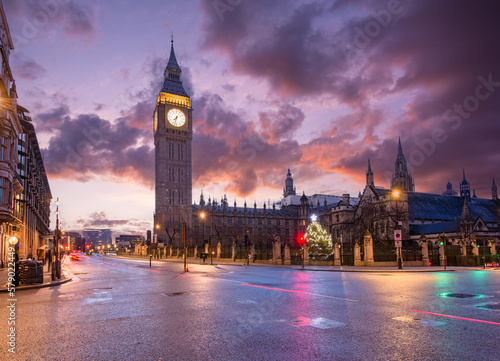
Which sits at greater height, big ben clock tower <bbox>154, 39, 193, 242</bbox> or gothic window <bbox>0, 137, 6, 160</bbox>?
big ben clock tower <bbox>154, 39, 193, 242</bbox>

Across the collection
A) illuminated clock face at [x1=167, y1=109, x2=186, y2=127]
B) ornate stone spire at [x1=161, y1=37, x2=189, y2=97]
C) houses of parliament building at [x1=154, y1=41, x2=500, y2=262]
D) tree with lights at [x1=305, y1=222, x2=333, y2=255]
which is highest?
ornate stone spire at [x1=161, y1=37, x2=189, y2=97]

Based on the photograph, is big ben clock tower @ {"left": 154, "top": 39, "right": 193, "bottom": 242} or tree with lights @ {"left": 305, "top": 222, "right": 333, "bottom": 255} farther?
big ben clock tower @ {"left": 154, "top": 39, "right": 193, "bottom": 242}

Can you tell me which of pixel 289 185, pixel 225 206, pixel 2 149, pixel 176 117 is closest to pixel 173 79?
pixel 176 117

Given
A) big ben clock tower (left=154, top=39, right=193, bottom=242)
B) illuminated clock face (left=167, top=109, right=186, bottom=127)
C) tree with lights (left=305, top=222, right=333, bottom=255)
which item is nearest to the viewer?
tree with lights (left=305, top=222, right=333, bottom=255)

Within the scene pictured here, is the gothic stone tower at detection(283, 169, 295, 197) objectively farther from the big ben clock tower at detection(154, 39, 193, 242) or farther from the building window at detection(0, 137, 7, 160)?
the building window at detection(0, 137, 7, 160)

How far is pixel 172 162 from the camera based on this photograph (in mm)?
129125

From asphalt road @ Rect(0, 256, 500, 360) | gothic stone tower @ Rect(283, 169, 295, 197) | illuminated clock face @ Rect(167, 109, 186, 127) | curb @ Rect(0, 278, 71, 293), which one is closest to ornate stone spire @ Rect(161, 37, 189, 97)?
illuminated clock face @ Rect(167, 109, 186, 127)

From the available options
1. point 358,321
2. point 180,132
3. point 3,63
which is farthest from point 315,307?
point 180,132

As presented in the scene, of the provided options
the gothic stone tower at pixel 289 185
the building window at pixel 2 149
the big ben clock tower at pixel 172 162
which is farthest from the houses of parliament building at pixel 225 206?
the building window at pixel 2 149

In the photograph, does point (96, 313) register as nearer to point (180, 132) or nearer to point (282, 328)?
point (282, 328)

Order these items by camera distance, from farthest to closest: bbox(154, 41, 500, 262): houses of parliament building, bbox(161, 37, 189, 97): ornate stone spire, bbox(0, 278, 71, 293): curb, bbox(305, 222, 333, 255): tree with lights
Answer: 1. bbox(161, 37, 189, 97): ornate stone spire
2. bbox(154, 41, 500, 262): houses of parliament building
3. bbox(305, 222, 333, 255): tree with lights
4. bbox(0, 278, 71, 293): curb

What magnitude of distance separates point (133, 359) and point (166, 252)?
8364cm

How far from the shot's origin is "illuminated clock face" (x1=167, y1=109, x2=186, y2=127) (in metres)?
132

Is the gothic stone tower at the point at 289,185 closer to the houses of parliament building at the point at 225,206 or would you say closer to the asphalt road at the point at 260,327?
the houses of parliament building at the point at 225,206
